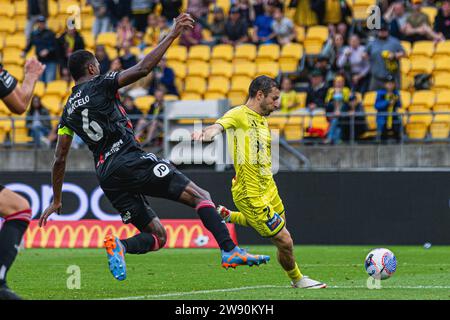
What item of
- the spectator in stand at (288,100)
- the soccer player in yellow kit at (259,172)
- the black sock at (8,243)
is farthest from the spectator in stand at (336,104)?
the black sock at (8,243)

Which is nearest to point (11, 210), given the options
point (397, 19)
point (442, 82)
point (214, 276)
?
point (214, 276)

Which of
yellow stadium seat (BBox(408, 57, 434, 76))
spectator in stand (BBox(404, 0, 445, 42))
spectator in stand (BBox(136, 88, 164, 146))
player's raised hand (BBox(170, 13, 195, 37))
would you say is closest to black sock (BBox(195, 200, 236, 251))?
player's raised hand (BBox(170, 13, 195, 37))

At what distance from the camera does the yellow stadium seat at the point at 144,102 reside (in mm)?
23203

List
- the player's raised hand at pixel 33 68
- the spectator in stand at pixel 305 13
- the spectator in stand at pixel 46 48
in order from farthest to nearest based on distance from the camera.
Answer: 1. the spectator in stand at pixel 46 48
2. the spectator in stand at pixel 305 13
3. the player's raised hand at pixel 33 68

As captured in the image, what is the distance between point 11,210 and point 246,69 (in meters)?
15.0

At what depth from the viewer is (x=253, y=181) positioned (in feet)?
36.9

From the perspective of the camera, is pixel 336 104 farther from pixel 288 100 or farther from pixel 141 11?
pixel 141 11

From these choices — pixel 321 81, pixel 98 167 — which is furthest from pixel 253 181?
pixel 321 81

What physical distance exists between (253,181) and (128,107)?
11.3 meters

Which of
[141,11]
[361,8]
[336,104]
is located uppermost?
[361,8]

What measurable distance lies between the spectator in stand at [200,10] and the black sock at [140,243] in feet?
47.1

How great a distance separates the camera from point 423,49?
880 inches

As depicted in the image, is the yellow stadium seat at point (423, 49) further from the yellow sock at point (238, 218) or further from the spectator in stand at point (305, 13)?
the yellow sock at point (238, 218)
